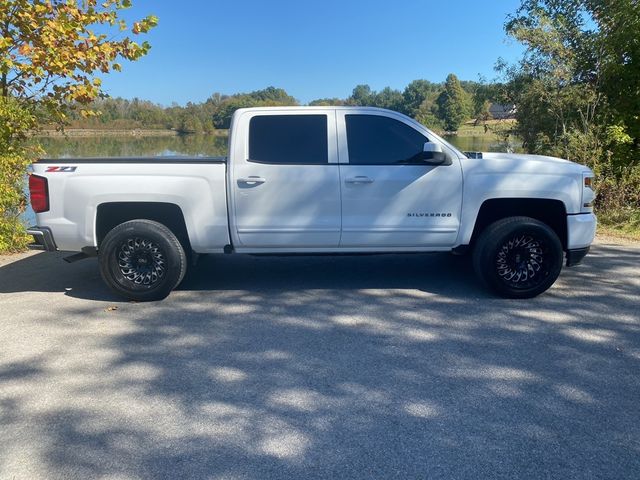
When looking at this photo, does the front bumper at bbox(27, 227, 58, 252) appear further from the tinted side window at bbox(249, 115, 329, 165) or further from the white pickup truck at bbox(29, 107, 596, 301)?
the tinted side window at bbox(249, 115, 329, 165)

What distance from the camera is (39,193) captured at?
5.29 meters

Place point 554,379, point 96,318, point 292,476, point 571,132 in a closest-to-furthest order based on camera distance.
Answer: point 292,476
point 554,379
point 96,318
point 571,132

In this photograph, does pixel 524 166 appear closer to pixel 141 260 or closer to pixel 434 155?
pixel 434 155

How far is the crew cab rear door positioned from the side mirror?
2.95 feet

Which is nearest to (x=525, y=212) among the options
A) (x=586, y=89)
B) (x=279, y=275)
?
(x=279, y=275)

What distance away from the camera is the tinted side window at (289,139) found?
5.43 m

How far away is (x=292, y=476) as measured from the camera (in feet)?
8.84

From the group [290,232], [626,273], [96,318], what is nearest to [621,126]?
[626,273]

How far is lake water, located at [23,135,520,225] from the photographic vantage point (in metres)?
6.60

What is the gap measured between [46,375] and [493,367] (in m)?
3.26

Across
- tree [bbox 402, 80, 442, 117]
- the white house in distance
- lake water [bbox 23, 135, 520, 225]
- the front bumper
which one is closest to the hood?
lake water [bbox 23, 135, 520, 225]

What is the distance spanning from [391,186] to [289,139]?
1150 millimetres

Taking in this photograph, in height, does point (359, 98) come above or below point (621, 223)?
above

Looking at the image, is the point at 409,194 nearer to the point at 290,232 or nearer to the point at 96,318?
the point at 290,232
